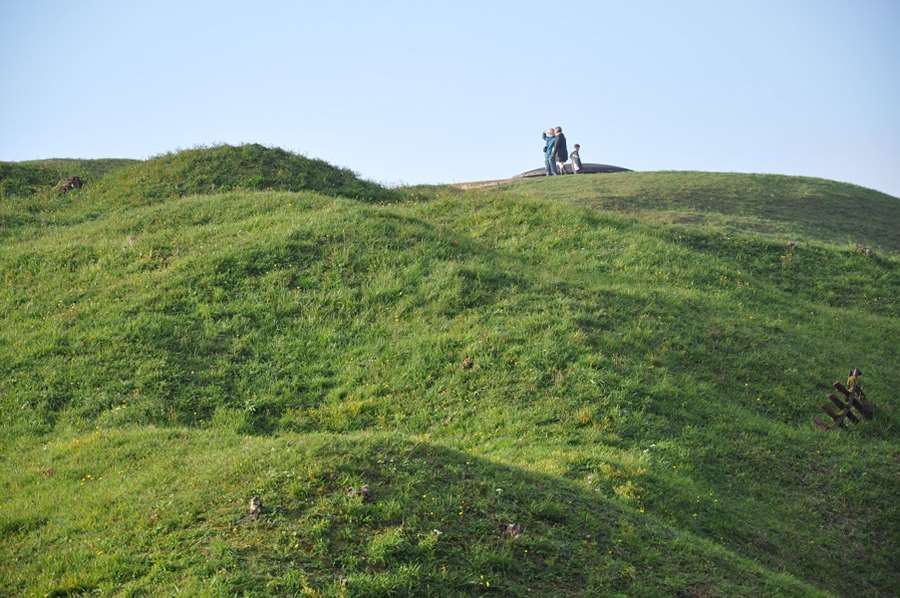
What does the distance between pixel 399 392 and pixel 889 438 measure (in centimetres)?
980

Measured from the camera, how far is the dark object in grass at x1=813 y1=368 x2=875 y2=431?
16.8 metres

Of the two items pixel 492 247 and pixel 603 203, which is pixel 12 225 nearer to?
pixel 492 247

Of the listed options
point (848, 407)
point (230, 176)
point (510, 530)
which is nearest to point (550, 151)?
point (230, 176)

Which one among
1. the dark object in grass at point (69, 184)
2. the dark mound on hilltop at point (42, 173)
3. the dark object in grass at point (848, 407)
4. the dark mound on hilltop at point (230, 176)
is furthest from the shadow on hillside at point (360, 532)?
the dark mound on hilltop at point (42, 173)

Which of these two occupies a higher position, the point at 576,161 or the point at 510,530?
the point at 576,161

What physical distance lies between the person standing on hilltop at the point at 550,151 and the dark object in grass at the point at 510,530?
37.9 metres

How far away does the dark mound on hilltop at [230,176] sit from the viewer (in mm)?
28953

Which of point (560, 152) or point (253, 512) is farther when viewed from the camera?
point (560, 152)

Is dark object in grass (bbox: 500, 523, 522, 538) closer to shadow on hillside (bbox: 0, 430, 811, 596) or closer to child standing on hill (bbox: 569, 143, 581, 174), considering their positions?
shadow on hillside (bbox: 0, 430, 811, 596)

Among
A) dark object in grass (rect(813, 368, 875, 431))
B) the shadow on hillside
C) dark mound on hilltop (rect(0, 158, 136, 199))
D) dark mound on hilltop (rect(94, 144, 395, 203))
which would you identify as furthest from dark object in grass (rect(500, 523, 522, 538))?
dark mound on hilltop (rect(0, 158, 136, 199))

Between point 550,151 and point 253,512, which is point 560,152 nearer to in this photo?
point 550,151

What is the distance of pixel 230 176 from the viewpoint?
29.7m

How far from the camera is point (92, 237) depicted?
2298 centimetres

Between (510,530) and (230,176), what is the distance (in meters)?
23.1
